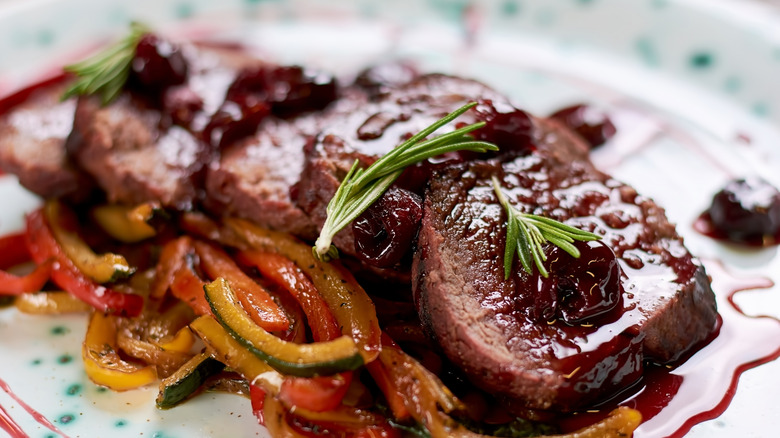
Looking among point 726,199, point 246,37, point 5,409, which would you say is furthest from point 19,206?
point 726,199

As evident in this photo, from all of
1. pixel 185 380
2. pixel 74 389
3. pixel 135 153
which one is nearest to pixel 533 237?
pixel 185 380

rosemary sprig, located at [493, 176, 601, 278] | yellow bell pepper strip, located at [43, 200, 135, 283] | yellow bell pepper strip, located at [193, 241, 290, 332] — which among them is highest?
rosemary sprig, located at [493, 176, 601, 278]

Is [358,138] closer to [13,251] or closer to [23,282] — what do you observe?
[23,282]

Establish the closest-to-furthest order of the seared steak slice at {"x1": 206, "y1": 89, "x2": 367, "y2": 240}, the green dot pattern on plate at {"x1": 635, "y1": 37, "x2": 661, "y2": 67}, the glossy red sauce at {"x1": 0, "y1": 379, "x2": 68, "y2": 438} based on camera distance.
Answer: the glossy red sauce at {"x1": 0, "y1": 379, "x2": 68, "y2": 438} < the seared steak slice at {"x1": 206, "y1": 89, "x2": 367, "y2": 240} < the green dot pattern on plate at {"x1": 635, "y1": 37, "x2": 661, "y2": 67}

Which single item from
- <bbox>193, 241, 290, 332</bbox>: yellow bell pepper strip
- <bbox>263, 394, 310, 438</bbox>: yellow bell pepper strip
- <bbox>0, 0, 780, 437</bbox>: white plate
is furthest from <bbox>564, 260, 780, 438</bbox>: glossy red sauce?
<bbox>193, 241, 290, 332</bbox>: yellow bell pepper strip

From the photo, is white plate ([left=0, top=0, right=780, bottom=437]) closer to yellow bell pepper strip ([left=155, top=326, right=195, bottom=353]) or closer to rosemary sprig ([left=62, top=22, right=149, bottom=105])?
yellow bell pepper strip ([left=155, top=326, right=195, bottom=353])

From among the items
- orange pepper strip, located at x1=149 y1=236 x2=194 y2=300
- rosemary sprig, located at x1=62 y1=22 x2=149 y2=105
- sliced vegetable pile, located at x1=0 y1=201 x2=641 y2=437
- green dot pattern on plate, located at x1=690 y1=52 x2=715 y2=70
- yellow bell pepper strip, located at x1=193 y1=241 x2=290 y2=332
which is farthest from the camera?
green dot pattern on plate, located at x1=690 y1=52 x2=715 y2=70

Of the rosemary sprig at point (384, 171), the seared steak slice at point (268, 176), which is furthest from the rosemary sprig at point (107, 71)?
the rosemary sprig at point (384, 171)
